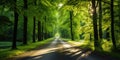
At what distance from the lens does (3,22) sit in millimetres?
28312

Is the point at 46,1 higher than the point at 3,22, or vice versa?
the point at 46,1

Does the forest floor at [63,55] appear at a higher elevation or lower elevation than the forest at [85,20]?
lower

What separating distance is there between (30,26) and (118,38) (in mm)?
31448

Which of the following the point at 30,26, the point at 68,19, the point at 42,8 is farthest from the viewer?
the point at 68,19

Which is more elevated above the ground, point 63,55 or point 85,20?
point 85,20

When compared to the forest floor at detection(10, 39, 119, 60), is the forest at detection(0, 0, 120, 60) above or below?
above

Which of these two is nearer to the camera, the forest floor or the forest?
the forest floor

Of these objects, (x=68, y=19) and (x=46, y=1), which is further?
(x=68, y=19)

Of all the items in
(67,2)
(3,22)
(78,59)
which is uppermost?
(67,2)

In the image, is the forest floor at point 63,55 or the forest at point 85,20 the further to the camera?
the forest at point 85,20

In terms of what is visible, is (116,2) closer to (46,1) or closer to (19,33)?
(46,1)

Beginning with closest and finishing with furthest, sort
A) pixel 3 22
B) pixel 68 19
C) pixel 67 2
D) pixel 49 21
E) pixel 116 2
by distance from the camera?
pixel 3 22 → pixel 67 2 → pixel 116 2 → pixel 68 19 → pixel 49 21

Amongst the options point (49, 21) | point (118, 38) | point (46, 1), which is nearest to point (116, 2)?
point (118, 38)

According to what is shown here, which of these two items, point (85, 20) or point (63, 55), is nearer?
point (63, 55)
